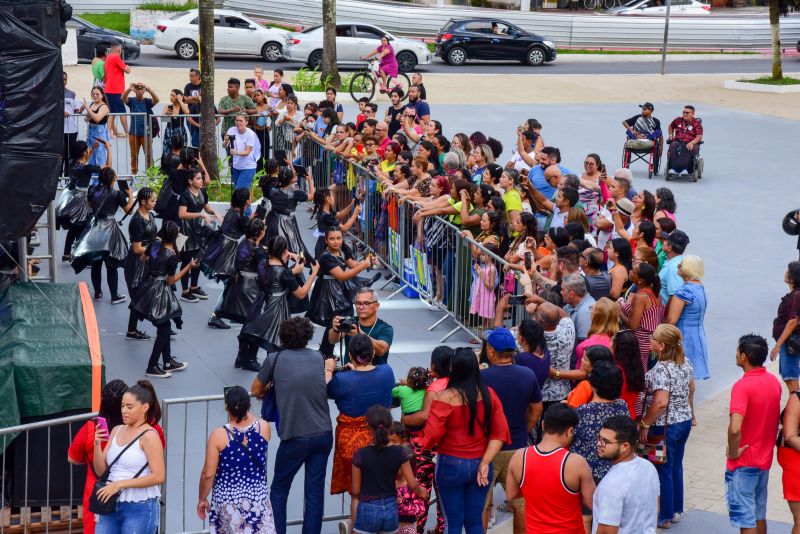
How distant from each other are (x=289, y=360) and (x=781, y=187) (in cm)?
1446

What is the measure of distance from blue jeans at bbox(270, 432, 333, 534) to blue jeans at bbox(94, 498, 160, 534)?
0.95 meters

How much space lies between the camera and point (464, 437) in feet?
23.4

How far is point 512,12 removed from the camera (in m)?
43.9

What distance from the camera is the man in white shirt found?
6.20m

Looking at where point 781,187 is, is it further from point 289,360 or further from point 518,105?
point 289,360

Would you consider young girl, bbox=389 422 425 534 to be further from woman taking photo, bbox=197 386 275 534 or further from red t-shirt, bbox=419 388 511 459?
woman taking photo, bbox=197 386 275 534

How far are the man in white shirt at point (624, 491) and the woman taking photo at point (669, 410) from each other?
5.21ft

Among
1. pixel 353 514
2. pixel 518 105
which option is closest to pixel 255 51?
pixel 518 105

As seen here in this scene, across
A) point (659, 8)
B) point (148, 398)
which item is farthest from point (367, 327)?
point (659, 8)

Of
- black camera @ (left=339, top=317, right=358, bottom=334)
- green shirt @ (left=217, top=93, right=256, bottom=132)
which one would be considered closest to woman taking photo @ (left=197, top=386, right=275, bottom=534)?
black camera @ (left=339, top=317, right=358, bottom=334)

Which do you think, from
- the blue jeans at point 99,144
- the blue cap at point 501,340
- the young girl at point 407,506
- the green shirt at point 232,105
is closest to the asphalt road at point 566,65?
the green shirt at point 232,105

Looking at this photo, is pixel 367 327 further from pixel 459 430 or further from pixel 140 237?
pixel 140 237

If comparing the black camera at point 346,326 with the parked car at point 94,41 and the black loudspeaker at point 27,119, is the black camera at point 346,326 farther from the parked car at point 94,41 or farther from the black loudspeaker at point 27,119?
the parked car at point 94,41

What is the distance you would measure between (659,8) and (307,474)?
42253 mm
